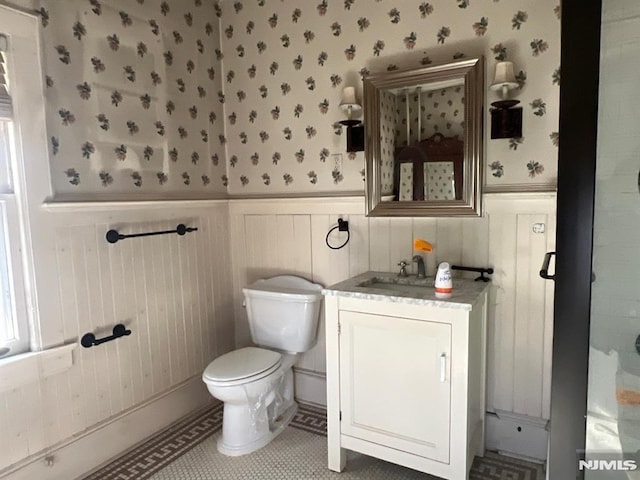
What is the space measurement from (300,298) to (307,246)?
34 centimetres

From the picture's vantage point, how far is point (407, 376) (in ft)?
5.96

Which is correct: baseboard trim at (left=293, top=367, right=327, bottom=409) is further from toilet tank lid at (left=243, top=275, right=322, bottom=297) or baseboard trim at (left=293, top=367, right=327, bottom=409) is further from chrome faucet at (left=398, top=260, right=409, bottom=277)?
chrome faucet at (left=398, top=260, right=409, bottom=277)

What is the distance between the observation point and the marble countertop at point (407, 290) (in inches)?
67.8

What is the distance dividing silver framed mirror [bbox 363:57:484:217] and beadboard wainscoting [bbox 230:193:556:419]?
0.11 metres

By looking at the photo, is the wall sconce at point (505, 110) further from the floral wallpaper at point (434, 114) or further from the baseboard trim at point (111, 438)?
the baseboard trim at point (111, 438)

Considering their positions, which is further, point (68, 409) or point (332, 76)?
point (332, 76)

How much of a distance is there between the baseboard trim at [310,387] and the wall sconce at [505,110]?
164 centimetres

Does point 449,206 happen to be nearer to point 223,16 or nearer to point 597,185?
point 597,185

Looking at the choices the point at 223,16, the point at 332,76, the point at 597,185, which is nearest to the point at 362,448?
the point at 597,185

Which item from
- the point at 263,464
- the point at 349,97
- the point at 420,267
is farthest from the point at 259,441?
the point at 349,97

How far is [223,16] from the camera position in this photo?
2.67m

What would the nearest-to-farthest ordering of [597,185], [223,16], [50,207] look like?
1. [597,185]
2. [50,207]
3. [223,16]

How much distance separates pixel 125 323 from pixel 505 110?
2.07 metres

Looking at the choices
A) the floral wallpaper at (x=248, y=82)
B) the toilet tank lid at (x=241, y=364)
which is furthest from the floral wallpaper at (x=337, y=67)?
the toilet tank lid at (x=241, y=364)
